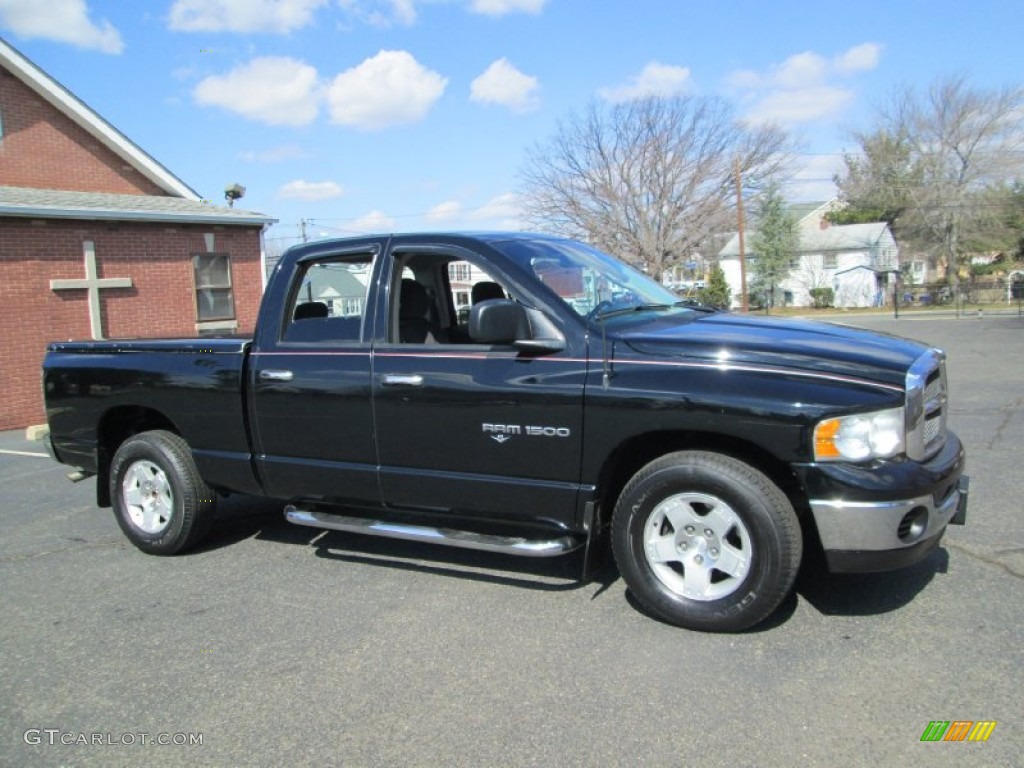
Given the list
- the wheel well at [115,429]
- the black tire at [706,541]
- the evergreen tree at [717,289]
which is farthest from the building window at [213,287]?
the evergreen tree at [717,289]

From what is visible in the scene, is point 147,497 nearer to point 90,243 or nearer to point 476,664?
point 476,664

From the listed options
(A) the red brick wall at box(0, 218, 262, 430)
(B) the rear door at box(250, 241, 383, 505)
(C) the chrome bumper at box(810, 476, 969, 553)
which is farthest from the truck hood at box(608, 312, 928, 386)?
(A) the red brick wall at box(0, 218, 262, 430)

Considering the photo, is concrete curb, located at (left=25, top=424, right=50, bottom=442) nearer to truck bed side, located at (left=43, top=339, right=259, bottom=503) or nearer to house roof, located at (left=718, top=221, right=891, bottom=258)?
truck bed side, located at (left=43, top=339, right=259, bottom=503)

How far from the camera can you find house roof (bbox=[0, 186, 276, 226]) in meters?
12.7

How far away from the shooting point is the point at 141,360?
16.9ft

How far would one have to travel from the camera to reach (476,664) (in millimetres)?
3461

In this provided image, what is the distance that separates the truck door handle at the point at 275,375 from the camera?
457 centimetres

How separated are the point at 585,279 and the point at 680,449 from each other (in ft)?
3.67

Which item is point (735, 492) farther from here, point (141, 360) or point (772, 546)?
point (141, 360)

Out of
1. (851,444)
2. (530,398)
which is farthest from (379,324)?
(851,444)

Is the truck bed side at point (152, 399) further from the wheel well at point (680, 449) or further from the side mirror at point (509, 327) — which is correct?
the wheel well at point (680, 449)

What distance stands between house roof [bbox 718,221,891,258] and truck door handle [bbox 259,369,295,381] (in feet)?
183

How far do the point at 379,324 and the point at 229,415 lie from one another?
1193mm

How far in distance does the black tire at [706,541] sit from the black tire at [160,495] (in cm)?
283
